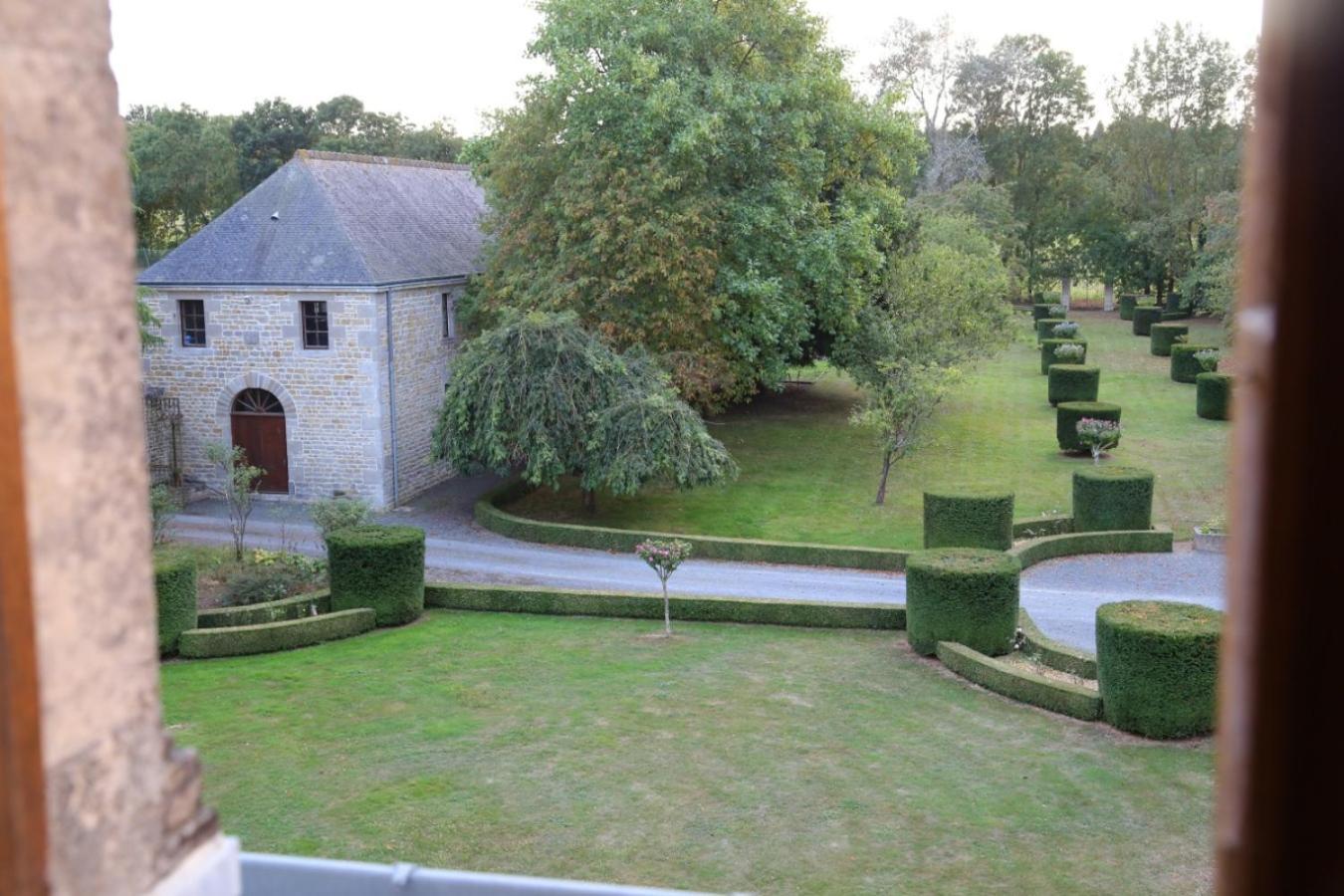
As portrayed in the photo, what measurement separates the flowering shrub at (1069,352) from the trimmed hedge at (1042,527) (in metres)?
18.9

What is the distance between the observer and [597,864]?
10203 millimetres

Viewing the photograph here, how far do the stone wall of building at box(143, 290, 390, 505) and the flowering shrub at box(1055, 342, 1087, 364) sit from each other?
24.7 meters

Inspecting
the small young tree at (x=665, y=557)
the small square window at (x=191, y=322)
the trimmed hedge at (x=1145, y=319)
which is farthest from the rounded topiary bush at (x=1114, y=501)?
the trimmed hedge at (x=1145, y=319)

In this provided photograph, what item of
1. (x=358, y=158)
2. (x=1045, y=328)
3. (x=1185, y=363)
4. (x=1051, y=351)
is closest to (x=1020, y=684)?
(x=358, y=158)

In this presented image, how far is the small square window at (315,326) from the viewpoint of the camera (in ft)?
83.5

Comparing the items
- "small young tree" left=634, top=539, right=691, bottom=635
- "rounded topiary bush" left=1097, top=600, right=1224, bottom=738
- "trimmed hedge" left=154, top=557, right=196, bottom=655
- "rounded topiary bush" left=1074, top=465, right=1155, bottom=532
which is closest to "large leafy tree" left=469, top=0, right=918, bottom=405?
"rounded topiary bush" left=1074, top=465, right=1155, bottom=532

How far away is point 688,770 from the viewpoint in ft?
40.3

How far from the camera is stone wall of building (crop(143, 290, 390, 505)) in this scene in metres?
25.3

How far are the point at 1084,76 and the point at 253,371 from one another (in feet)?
171

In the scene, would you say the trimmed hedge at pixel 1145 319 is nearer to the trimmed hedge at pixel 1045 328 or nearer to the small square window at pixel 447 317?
the trimmed hedge at pixel 1045 328

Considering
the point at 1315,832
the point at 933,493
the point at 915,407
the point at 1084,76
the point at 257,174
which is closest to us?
the point at 1315,832

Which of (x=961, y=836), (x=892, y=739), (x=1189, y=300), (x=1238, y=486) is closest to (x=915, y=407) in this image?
(x=892, y=739)

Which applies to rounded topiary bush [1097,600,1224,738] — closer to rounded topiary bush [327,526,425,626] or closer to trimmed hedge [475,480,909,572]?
trimmed hedge [475,480,909,572]

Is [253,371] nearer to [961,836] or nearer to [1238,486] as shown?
[961,836]
